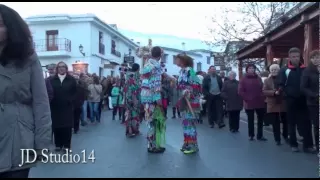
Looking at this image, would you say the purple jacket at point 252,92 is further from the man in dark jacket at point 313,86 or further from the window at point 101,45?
the window at point 101,45

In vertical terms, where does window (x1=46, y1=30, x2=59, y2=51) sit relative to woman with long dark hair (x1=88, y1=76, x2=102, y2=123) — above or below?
above

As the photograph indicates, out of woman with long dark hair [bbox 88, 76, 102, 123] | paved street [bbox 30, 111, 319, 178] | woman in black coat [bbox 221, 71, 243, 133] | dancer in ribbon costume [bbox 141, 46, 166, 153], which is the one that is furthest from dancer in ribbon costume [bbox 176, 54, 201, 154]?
woman with long dark hair [bbox 88, 76, 102, 123]

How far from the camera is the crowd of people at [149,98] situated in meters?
2.85

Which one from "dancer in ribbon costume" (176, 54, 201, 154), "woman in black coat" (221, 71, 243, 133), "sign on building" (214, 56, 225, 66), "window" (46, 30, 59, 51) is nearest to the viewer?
"dancer in ribbon costume" (176, 54, 201, 154)

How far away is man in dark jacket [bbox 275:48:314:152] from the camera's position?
Answer: 8.04 meters

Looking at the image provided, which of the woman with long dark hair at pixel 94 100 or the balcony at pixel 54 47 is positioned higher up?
the balcony at pixel 54 47

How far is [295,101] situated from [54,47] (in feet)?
114

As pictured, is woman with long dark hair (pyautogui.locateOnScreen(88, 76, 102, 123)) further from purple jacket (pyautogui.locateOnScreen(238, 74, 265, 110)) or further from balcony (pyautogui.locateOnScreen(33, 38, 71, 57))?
balcony (pyautogui.locateOnScreen(33, 38, 71, 57))

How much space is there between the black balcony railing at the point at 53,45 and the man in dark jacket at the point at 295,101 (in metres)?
32.8

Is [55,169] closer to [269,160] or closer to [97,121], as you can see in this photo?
[269,160]

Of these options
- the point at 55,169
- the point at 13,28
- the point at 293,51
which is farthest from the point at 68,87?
the point at 13,28

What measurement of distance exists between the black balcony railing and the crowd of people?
27.3 m

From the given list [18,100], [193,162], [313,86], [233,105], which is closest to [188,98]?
[193,162]

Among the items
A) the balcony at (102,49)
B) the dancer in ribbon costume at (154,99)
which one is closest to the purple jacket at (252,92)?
the dancer in ribbon costume at (154,99)
